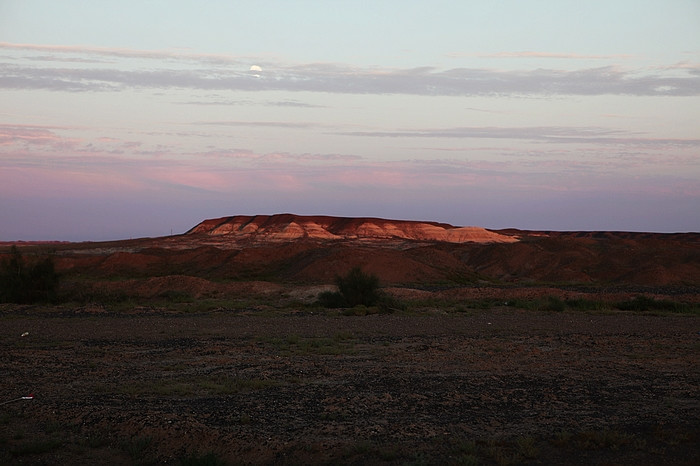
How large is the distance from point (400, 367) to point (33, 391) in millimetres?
7032

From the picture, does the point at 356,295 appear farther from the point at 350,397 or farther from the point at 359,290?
the point at 350,397

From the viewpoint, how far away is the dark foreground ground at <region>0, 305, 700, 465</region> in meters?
8.61

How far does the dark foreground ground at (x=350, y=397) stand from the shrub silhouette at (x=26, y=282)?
35.6 ft

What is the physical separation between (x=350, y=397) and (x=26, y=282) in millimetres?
25211

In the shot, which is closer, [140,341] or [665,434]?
[665,434]

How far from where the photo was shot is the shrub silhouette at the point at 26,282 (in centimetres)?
3159

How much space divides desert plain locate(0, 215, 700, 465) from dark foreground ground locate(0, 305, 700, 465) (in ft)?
0.14

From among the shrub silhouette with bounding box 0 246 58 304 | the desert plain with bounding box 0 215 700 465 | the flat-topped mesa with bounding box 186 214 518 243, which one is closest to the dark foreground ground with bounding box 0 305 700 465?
the desert plain with bounding box 0 215 700 465

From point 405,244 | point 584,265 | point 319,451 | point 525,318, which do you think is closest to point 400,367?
point 319,451

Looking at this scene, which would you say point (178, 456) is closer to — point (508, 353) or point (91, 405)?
point (91, 405)

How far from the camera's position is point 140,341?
63.6ft

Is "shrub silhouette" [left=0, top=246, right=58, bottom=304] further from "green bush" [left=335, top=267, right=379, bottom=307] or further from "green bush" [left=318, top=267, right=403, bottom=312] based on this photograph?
"green bush" [left=335, top=267, right=379, bottom=307]

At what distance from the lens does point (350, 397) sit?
37.4 ft

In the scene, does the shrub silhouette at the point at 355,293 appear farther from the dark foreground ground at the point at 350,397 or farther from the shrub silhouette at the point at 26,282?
the shrub silhouette at the point at 26,282
